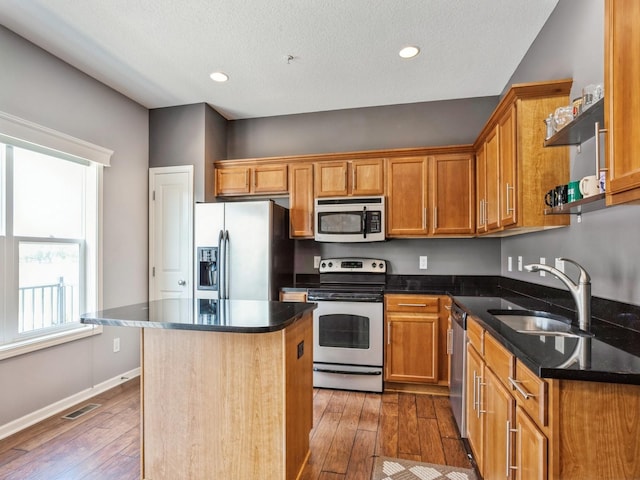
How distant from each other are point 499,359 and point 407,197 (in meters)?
2.19

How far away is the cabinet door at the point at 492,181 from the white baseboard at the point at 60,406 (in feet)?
12.0

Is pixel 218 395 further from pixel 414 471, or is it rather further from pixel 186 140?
pixel 186 140

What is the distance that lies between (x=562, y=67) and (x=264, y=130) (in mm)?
2933

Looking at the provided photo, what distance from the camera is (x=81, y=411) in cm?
281

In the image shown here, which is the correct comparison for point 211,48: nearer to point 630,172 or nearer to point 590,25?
point 590,25

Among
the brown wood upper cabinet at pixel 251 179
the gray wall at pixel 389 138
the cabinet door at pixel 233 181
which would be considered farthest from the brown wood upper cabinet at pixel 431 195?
the cabinet door at pixel 233 181

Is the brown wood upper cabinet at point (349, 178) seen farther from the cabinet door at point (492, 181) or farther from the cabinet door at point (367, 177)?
the cabinet door at point (492, 181)

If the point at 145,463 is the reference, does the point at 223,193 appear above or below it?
above

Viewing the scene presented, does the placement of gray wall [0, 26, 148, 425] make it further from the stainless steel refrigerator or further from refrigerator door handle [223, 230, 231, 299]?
Answer: refrigerator door handle [223, 230, 231, 299]

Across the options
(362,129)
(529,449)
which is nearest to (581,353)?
(529,449)

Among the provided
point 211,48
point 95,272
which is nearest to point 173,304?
point 95,272

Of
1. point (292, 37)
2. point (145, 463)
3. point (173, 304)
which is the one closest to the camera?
point (145, 463)

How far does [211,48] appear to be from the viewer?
9.00 ft

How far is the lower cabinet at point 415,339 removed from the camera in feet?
10.2
